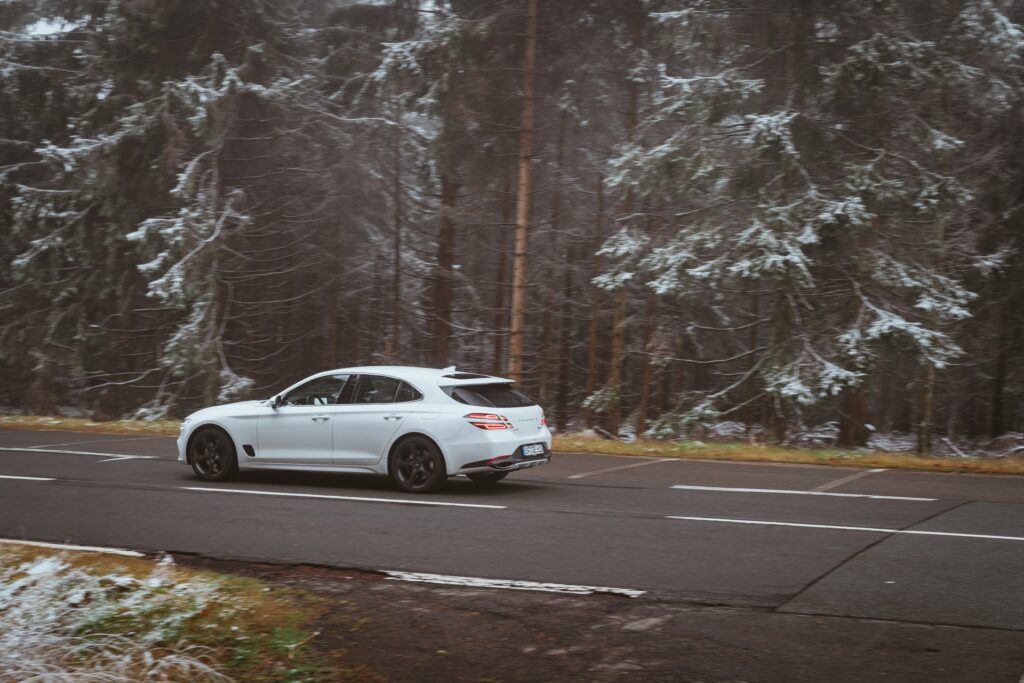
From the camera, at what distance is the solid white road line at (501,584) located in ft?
22.2

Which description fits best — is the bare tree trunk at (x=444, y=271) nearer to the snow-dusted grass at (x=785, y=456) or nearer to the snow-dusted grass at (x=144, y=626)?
the snow-dusted grass at (x=785, y=456)

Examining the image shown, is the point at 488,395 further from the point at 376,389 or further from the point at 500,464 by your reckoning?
the point at 376,389

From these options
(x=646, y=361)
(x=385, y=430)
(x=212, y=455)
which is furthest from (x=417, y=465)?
(x=646, y=361)

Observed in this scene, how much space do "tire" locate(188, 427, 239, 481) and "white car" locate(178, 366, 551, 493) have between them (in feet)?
0.04

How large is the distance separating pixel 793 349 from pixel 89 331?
1933 centimetres

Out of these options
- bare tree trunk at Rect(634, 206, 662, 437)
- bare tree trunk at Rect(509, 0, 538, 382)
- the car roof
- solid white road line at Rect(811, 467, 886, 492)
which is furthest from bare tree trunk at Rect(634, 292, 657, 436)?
the car roof

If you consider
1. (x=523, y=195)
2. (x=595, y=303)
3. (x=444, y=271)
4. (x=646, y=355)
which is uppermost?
(x=523, y=195)

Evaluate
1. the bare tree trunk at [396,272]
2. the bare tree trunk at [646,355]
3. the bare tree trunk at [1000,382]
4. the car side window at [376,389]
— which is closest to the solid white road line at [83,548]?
the car side window at [376,389]

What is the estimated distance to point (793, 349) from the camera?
20.0 meters

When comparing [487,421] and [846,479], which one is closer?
[487,421]

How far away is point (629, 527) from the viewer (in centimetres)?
916

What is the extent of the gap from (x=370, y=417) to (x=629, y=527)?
12.4 feet

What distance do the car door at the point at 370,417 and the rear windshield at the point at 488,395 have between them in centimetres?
45

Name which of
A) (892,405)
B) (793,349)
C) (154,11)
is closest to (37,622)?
(793,349)
